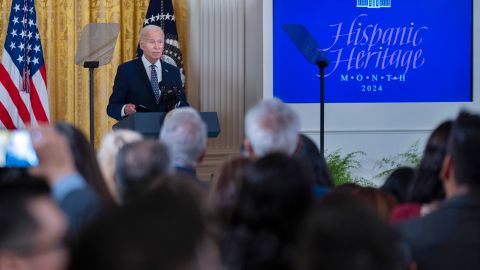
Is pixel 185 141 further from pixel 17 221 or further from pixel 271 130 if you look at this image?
pixel 17 221

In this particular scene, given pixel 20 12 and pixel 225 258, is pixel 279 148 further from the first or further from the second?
pixel 20 12

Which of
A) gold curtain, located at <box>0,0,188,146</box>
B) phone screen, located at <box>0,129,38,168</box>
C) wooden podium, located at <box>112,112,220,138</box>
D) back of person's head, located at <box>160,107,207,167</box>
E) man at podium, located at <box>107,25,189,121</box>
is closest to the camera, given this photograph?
phone screen, located at <box>0,129,38,168</box>

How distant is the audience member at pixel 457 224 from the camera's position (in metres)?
2.45

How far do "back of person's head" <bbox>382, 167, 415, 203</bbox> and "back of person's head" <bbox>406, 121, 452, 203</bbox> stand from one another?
36cm

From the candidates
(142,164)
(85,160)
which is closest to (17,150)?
(85,160)

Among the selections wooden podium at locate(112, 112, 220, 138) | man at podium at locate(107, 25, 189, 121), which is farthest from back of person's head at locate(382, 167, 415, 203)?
man at podium at locate(107, 25, 189, 121)

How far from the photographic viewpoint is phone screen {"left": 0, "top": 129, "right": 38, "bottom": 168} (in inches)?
112

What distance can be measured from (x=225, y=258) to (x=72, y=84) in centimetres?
652

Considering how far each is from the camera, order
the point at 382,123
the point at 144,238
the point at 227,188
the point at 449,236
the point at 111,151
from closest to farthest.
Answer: the point at 144,238 → the point at 227,188 → the point at 449,236 → the point at 111,151 → the point at 382,123

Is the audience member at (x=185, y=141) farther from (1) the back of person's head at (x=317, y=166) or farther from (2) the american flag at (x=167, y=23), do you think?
(2) the american flag at (x=167, y=23)

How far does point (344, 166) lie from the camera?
7805mm

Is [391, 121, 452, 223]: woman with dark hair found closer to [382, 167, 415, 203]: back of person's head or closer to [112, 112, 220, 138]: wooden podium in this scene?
[382, 167, 415, 203]: back of person's head

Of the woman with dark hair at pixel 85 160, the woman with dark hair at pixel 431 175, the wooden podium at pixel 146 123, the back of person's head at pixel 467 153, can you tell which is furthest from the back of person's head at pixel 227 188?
the wooden podium at pixel 146 123

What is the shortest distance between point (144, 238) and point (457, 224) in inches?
61.3
